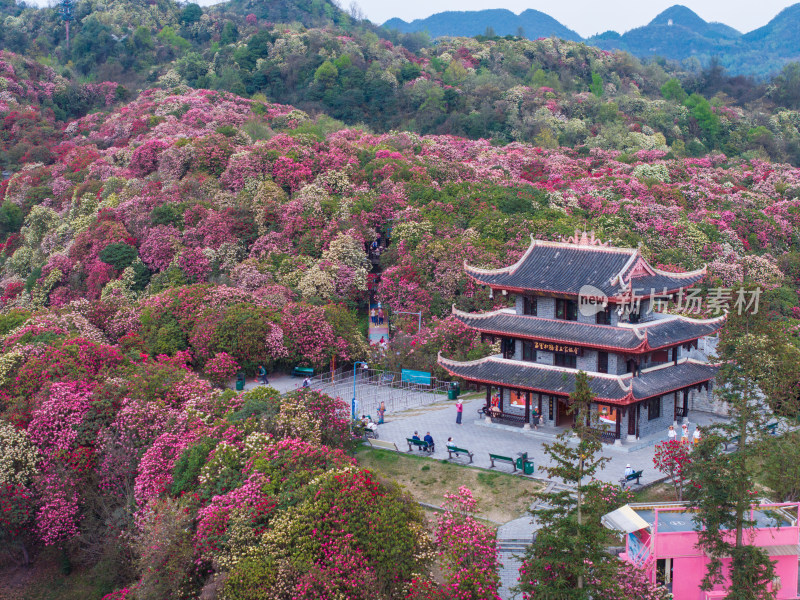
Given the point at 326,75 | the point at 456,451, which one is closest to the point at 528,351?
the point at 456,451

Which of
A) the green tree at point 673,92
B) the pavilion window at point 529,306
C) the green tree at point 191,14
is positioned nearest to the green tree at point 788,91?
the green tree at point 673,92

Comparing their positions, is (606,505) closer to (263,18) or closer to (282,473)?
(282,473)

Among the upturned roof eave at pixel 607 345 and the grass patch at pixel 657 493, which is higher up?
the upturned roof eave at pixel 607 345

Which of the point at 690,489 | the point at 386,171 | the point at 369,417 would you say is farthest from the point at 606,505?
the point at 386,171

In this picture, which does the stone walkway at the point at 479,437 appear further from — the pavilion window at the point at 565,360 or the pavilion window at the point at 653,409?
the pavilion window at the point at 565,360

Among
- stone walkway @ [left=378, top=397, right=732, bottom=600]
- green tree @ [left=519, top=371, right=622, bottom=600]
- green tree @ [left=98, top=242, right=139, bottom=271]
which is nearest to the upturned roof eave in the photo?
stone walkway @ [left=378, top=397, right=732, bottom=600]

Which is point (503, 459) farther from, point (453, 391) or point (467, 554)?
point (467, 554)

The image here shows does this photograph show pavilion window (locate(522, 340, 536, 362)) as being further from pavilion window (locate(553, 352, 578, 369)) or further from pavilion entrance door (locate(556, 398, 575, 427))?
pavilion entrance door (locate(556, 398, 575, 427))
